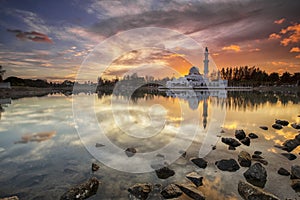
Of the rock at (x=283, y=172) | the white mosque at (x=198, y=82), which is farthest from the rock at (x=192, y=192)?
the white mosque at (x=198, y=82)

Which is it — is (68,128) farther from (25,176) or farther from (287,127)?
(287,127)

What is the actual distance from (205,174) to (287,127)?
481 inches

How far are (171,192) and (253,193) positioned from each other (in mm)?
2458

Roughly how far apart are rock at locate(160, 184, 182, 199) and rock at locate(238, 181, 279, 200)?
1988mm

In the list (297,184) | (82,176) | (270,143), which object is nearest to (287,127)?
(270,143)

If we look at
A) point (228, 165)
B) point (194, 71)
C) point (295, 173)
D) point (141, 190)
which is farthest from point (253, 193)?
point (194, 71)

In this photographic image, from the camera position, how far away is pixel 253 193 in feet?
17.8

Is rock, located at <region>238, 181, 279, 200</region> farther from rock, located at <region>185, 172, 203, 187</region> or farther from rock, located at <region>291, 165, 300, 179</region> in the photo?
rock, located at <region>291, 165, 300, 179</region>

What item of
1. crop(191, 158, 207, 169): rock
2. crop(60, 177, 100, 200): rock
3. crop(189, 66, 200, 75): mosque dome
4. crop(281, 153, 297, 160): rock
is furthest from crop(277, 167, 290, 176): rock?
crop(189, 66, 200, 75): mosque dome

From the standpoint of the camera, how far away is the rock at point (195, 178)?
6.45m

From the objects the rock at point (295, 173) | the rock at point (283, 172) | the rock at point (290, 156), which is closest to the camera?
the rock at point (295, 173)

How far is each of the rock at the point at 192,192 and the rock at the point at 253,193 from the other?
1.31 m

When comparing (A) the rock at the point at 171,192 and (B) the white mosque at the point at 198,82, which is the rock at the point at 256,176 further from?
(B) the white mosque at the point at 198,82

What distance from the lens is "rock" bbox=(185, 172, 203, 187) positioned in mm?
6453
